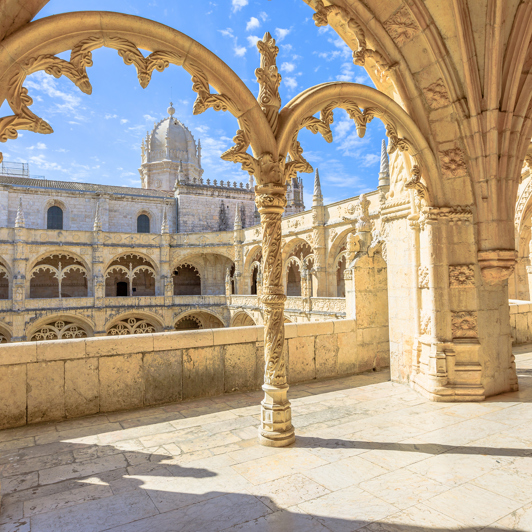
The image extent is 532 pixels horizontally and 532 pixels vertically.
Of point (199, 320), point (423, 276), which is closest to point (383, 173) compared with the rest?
point (423, 276)

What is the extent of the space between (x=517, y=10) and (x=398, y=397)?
4.31 meters

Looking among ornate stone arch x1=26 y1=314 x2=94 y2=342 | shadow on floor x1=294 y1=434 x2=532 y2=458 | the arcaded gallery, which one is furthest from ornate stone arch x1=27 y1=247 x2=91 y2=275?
shadow on floor x1=294 y1=434 x2=532 y2=458

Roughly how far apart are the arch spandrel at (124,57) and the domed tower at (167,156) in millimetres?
33363

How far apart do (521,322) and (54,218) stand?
92.2 ft

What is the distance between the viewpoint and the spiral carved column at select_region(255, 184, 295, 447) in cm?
332

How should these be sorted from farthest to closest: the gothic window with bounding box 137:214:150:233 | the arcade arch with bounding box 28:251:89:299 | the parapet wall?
the gothic window with bounding box 137:214:150:233, the arcade arch with bounding box 28:251:89:299, the parapet wall

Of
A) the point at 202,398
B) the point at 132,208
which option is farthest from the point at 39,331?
the point at 202,398

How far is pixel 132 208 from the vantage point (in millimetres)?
29500

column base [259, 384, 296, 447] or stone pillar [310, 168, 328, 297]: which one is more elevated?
stone pillar [310, 168, 328, 297]

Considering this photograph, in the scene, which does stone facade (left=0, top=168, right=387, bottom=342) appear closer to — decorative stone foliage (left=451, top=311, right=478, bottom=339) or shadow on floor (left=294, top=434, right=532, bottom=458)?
decorative stone foliage (left=451, top=311, right=478, bottom=339)

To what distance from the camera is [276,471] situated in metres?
2.73

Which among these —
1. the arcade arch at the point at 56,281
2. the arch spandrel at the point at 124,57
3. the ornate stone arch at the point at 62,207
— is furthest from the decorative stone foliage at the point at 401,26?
the ornate stone arch at the point at 62,207

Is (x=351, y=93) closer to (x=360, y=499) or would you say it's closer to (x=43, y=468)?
(x=360, y=499)

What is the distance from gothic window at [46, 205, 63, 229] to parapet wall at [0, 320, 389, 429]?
26.7 m
